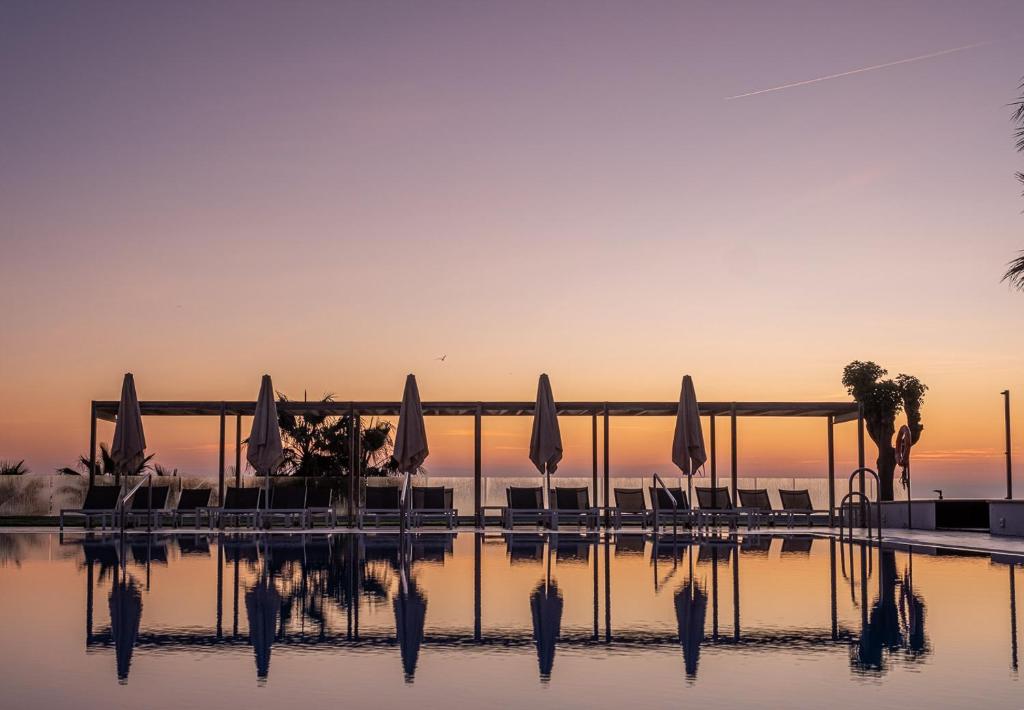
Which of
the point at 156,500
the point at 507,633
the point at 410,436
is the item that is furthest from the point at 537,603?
the point at 156,500

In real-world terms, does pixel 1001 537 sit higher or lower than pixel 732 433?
lower

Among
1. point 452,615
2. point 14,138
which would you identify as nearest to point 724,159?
point 14,138

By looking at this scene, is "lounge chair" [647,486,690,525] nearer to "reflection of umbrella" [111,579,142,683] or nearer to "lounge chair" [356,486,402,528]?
"lounge chair" [356,486,402,528]

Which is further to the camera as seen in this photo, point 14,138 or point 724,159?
point 724,159

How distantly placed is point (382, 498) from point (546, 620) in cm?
1207

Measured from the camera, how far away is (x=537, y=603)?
778cm

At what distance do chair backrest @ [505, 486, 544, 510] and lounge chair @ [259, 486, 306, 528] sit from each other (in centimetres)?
354

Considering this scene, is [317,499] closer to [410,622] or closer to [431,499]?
[431,499]

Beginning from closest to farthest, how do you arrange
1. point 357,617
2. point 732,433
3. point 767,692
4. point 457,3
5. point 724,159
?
1. point 767,692
2. point 357,617
3. point 457,3
4. point 724,159
5. point 732,433

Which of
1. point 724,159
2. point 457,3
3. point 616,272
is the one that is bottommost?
point 616,272

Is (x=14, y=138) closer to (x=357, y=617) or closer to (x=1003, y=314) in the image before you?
(x=357, y=617)

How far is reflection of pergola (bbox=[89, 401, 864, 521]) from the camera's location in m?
19.6

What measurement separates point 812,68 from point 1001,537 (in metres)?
7.51

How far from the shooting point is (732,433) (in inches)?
802
